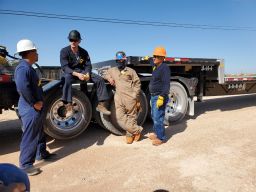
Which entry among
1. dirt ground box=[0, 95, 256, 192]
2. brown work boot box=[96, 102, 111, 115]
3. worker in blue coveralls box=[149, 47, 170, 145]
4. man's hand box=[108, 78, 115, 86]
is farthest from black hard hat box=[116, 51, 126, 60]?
dirt ground box=[0, 95, 256, 192]

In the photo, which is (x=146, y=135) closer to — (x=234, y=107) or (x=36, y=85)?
(x=36, y=85)

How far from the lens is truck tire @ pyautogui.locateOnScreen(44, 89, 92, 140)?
4.84 meters

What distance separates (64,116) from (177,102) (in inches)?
121

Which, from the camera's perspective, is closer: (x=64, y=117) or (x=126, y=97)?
(x=64, y=117)

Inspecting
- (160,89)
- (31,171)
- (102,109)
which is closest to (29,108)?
(31,171)

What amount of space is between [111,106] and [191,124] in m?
2.16

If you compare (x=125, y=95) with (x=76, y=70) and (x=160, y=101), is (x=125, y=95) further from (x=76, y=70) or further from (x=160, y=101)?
(x=76, y=70)

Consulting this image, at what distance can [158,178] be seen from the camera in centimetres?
351

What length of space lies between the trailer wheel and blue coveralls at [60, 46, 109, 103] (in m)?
2.13

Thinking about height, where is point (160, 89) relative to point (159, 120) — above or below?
above

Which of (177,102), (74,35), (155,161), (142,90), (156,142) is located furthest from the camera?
(177,102)

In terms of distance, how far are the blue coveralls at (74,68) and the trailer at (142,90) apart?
0.81 feet

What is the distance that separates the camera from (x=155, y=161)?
13.6ft

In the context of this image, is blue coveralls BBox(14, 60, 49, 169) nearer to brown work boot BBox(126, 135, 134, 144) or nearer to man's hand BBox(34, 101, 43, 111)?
man's hand BBox(34, 101, 43, 111)
